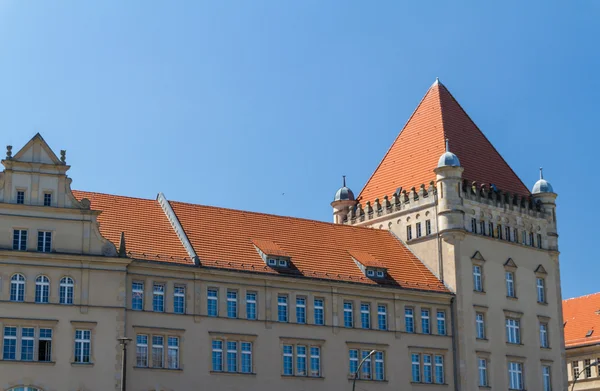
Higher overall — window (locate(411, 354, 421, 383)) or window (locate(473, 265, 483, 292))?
window (locate(473, 265, 483, 292))

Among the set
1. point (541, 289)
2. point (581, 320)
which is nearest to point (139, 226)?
point (541, 289)

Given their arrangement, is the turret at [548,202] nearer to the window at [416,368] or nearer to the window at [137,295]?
the window at [416,368]

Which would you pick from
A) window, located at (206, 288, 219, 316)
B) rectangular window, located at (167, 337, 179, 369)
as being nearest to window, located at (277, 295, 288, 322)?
window, located at (206, 288, 219, 316)

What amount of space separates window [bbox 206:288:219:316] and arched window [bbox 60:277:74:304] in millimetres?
7517

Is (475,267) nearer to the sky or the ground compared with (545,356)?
nearer to the sky

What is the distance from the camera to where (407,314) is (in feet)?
217

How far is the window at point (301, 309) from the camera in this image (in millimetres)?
62025

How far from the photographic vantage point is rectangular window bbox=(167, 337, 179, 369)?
2254 inches

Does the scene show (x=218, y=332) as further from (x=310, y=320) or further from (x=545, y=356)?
(x=545, y=356)

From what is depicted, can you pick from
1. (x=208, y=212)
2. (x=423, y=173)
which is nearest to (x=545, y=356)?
(x=423, y=173)

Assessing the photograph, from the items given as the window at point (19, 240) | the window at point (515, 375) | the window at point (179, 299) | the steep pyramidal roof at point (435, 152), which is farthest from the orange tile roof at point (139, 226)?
the window at point (515, 375)

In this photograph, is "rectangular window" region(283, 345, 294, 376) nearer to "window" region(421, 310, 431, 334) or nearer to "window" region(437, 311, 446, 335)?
"window" region(421, 310, 431, 334)

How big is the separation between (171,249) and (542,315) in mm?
25221

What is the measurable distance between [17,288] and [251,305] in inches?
491
